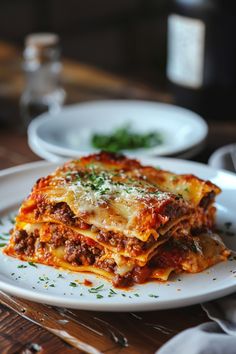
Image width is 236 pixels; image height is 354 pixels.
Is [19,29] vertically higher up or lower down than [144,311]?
lower down

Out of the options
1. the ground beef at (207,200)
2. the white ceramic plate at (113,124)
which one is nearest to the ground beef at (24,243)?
the ground beef at (207,200)

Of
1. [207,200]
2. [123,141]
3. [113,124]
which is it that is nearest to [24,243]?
[207,200]

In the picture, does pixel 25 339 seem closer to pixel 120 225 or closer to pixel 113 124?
pixel 120 225

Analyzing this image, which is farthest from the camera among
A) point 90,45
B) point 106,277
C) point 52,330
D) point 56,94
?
point 90,45

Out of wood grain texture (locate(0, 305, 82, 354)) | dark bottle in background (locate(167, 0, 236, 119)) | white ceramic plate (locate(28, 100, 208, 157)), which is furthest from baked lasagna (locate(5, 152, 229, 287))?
dark bottle in background (locate(167, 0, 236, 119))

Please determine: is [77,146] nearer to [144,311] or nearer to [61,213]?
Result: [61,213]

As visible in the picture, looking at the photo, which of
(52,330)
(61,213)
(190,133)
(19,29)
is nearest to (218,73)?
(190,133)

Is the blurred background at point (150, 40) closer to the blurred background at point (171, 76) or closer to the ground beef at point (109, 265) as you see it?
the blurred background at point (171, 76)
